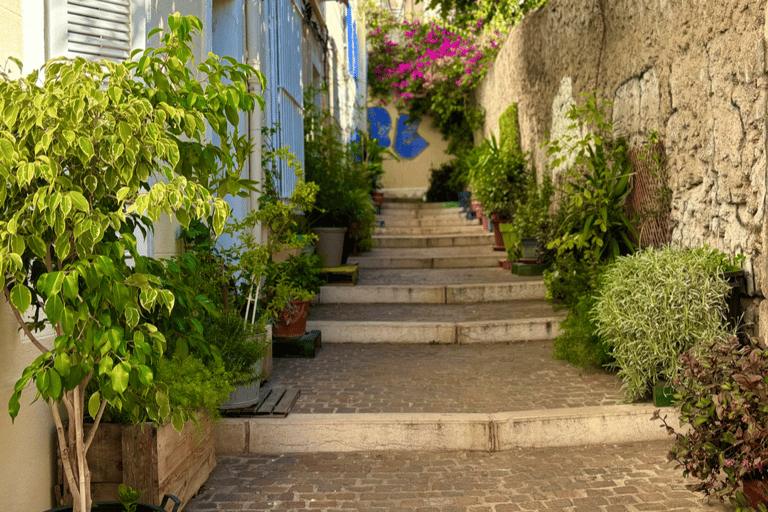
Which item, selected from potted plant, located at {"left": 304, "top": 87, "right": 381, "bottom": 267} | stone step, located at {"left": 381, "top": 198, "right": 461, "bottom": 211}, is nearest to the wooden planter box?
potted plant, located at {"left": 304, "top": 87, "right": 381, "bottom": 267}

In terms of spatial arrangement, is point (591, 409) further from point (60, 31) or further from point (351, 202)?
point (351, 202)

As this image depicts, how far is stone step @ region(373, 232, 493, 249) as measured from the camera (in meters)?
9.65

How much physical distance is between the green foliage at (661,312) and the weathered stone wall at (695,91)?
29 cm

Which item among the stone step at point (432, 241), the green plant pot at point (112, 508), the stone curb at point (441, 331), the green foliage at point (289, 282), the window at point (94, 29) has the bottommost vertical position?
the green plant pot at point (112, 508)

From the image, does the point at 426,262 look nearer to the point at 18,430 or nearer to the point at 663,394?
the point at 663,394

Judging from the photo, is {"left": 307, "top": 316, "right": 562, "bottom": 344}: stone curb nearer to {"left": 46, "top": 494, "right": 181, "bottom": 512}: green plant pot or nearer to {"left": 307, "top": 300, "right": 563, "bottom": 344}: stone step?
{"left": 307, "top": 300, "right": 563, "bottom": 344}: stone step

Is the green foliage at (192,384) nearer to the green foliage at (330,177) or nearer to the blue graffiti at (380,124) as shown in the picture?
the green foliage at (330,177)

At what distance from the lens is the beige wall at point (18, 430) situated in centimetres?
243

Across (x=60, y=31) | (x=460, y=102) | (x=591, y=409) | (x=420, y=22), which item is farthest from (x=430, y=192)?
(x=60, y=31)

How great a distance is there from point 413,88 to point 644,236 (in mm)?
9014

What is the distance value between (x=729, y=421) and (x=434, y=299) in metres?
4.29

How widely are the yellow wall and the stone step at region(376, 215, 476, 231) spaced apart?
290cm

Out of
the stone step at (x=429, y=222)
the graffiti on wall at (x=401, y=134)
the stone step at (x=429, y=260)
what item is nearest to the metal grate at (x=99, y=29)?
the stone step at (x=429, y=260)

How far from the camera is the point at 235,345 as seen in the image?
3.69 m
